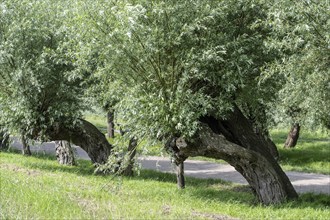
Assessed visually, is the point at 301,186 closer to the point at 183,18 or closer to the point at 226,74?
the point at 226,74

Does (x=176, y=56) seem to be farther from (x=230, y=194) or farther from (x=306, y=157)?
(x=306, y=157)

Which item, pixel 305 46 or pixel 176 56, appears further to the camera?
pixel 176 56

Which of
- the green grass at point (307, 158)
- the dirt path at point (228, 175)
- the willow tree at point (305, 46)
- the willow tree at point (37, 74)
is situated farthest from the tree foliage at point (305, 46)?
the green grass at point (307, 158)

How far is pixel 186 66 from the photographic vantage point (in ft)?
33.1

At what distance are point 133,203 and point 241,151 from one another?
309 centimetres

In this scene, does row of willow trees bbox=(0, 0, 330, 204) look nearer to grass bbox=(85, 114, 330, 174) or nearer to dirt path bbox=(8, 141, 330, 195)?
dirt path bbox=(8, 141, 330, 195)

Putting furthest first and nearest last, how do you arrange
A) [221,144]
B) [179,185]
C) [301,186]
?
[301,186] < [179,185] < [221,144]

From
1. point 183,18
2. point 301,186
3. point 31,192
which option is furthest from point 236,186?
point 31,192

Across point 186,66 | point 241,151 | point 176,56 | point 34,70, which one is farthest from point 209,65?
point 34,70

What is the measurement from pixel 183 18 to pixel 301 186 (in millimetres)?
8592

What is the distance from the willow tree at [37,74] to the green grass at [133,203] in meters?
1.70

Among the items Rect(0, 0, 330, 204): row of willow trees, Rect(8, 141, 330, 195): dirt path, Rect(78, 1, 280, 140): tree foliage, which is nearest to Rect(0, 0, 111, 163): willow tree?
Rect(8, 141, 330, 195): dirt path

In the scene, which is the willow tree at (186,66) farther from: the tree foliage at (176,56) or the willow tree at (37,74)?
the willow tree at (37,74)

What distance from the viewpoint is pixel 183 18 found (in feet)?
32.9
